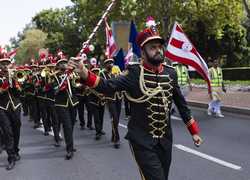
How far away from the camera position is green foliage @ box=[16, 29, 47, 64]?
97.6 meters

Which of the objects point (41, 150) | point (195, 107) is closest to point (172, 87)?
point (41, 150)

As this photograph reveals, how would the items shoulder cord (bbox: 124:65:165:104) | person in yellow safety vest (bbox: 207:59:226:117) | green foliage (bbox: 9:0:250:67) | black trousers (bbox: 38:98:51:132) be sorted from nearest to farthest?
shoulder cord (bbox: 124:65:165:104)
black trousers (bbox: 38:98:51:132)
person in yellow safety vest (bbox: 207:59:226:117)
green foliage (bbox: 9:0:250:67)

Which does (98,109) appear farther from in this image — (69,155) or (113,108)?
(69,155)

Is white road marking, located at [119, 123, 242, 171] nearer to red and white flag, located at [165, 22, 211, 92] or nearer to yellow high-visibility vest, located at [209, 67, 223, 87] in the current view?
red and white flag, located at [165, 22, 211, 92]

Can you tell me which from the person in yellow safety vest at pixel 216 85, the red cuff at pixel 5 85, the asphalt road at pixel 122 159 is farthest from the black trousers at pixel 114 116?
the person in yellow safety vest at pixel 216 85

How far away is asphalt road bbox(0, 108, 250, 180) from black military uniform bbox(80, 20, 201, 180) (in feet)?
8.73

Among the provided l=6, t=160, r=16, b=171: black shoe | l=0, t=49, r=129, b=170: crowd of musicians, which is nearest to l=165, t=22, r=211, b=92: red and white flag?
l=0, t=49, r=129, b=170: crowd of musicians

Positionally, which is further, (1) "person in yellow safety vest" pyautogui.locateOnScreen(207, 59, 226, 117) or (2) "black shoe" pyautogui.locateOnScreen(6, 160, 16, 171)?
(1) "person in yellow safety vest" pyautogui.locateOnScreen(207, 59, 226, 117)

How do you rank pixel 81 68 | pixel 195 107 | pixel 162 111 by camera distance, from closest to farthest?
pixel 81 68, pixel 162 111, pixel 195 107

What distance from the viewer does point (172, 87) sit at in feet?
18.7

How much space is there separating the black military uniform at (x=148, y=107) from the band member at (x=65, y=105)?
473 cm

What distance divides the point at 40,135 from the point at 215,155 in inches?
217

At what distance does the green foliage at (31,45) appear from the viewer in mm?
97562

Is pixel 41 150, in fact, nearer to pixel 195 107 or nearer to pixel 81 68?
pixel 81 68
